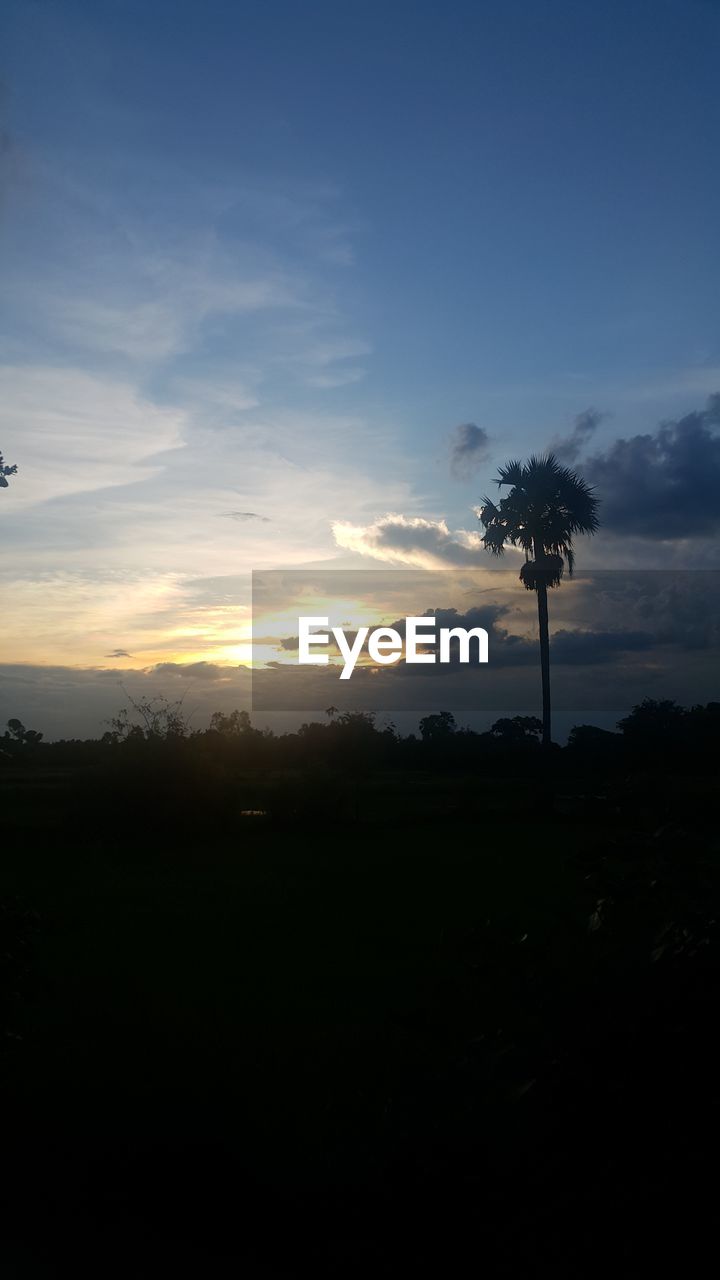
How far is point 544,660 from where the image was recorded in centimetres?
3259

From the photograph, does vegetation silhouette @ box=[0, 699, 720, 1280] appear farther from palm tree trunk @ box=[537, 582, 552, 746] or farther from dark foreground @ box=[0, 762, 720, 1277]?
palm tree trunk @ box=[537, 582, 552, 746]

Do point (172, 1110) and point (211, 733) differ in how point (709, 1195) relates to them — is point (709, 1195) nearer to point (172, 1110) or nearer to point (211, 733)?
point (172, 1110)

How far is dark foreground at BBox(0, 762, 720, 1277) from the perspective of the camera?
2354 millimetres

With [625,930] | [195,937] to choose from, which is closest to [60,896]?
[195,937]

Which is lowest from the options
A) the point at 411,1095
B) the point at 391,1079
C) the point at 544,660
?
the point at 391,1079

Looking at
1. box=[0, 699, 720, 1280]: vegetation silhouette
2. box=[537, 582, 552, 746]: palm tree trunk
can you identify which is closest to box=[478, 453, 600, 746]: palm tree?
box=[537, 582, 552, 746]: palm tree trunk

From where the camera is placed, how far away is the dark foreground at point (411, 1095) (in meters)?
2.35

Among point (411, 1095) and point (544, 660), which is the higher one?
point (544, 660)

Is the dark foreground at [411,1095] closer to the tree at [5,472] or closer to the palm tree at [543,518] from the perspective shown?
the tree at [5,472]

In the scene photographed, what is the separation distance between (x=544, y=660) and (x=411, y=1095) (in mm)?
30677

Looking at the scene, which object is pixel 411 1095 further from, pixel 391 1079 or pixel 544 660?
pixel 544 660

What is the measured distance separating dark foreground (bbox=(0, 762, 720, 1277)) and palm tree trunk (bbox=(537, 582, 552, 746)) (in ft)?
73.8

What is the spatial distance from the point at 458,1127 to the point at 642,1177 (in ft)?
1.56

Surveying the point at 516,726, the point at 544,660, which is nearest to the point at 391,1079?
the point at 544,660
